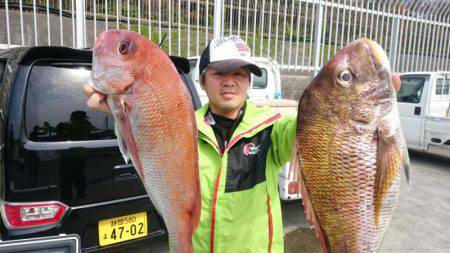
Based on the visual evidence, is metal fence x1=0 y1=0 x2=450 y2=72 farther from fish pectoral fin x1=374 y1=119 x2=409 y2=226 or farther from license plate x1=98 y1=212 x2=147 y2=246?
fish pectoral fin x1=374 y1=119 x2=409 y2=226

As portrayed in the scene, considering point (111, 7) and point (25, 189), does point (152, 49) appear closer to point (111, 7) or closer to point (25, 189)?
point (25, 189)

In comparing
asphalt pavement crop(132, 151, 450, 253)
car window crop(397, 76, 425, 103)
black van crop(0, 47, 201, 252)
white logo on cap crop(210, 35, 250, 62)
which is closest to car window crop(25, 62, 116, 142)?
black van crop(0, 47, 201, 252)

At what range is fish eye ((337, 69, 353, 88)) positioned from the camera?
1292 mm

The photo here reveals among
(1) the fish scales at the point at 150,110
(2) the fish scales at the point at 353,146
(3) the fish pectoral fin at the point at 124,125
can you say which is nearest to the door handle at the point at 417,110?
(2) the fish scales at the point at 353,146

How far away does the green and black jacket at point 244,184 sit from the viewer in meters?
1.74

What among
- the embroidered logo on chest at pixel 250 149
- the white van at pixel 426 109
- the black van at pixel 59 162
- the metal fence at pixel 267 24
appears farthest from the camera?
the white van at pixel 426 109

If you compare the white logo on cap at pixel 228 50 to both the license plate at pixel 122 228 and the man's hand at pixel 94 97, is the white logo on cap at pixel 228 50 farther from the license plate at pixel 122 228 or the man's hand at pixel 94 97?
the license plate at pixel 122 228

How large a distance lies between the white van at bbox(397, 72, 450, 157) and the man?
711cm

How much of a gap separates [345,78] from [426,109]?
25.7 ft

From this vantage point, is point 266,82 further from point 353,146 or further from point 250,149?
point 353,146

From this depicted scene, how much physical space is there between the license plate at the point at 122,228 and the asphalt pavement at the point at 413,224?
0.30 m

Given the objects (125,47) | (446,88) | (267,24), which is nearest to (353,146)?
(125,47)

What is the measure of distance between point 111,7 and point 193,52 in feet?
6.99

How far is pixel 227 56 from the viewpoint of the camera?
1782 mm
